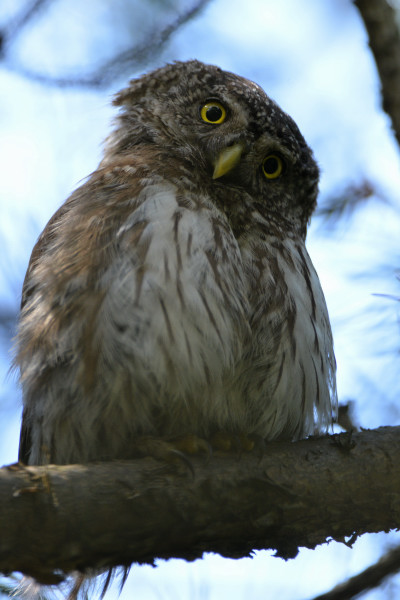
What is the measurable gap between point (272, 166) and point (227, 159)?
363 millimetres

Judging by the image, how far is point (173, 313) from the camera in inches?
99.7

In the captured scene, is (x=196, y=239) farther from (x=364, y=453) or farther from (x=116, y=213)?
(x=364, y=453)

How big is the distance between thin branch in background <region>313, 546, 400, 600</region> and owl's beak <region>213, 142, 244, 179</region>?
66.8 inches

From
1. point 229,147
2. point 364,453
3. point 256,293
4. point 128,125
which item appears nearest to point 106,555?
point 364,453

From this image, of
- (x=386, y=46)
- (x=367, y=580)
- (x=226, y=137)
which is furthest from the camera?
(x=226, y=137)

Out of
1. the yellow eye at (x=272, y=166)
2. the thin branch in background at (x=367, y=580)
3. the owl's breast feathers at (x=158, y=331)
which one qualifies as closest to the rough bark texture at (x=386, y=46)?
the owl's breast feathers at (x=158, y=331)

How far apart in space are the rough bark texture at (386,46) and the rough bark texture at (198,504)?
3.65 feet

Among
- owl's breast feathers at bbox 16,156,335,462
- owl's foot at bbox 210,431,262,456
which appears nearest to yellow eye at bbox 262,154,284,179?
owl's breast feathers at bbox 16,156,335,462

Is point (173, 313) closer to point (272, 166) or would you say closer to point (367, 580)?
point (367, 580)

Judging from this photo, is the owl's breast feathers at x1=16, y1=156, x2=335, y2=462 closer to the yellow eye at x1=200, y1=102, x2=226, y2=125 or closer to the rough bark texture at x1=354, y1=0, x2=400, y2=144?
the yellow eye at x1=200, y1=102, x2=226, y2=125

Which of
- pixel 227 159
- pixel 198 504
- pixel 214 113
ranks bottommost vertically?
pixel 198 504

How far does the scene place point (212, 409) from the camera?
263cm

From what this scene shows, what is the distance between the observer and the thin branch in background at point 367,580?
6.87 ft

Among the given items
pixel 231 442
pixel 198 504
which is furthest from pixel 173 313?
pixel 198 504
